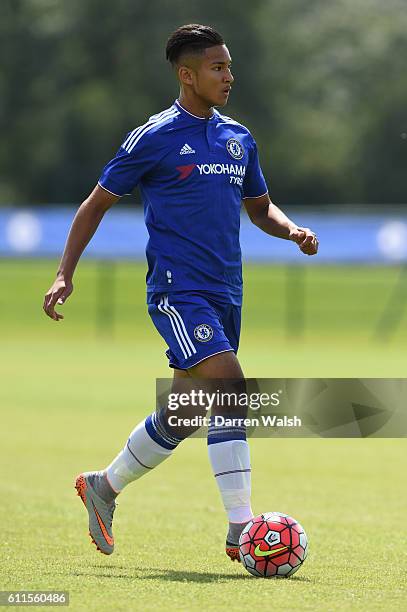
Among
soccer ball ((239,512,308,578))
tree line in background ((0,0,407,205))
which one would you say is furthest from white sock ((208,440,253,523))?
tree line in background ((0,0,407,205))

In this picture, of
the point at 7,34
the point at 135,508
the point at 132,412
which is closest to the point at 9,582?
the point at 135,508

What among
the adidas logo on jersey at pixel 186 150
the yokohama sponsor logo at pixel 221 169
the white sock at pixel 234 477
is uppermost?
the adidas logo on jersey at pixel 186 150

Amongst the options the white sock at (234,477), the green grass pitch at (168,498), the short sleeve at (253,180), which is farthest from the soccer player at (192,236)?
the green grass pitch at (168,498)

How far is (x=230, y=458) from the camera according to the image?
675 cm

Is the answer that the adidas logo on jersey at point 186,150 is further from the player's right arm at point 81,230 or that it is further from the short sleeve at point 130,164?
the player's right arm at point 81,230

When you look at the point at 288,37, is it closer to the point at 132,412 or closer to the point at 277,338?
the point at 277,338

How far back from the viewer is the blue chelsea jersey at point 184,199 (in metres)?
6.87

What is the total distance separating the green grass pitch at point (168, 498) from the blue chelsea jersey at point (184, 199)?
1.46 meters

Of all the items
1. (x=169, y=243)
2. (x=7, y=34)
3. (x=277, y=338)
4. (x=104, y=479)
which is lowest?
(x=104, y=479)

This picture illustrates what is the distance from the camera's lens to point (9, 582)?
609 cm

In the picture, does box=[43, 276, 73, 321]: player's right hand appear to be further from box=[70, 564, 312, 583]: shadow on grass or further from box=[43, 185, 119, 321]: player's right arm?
box=[70, 564, 312, 583]: shadow on grass

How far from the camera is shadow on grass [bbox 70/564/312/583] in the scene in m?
6.38

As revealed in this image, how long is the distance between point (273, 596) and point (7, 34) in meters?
67.5

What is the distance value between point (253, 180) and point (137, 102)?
62082 mm
